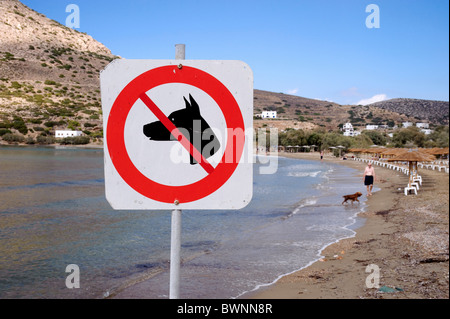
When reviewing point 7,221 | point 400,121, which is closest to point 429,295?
point 7,221

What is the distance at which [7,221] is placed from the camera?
1725cm

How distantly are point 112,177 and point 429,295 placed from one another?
573 cm

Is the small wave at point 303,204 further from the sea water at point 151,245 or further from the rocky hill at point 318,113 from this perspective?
the rocky hill at point 318,113

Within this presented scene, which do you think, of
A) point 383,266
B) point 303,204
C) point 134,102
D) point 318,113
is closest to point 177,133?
point 134,102

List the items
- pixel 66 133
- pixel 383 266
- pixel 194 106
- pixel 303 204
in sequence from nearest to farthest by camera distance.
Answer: pixel 194 106, pixel 383 266, pixel 303 204, pixel 66 133

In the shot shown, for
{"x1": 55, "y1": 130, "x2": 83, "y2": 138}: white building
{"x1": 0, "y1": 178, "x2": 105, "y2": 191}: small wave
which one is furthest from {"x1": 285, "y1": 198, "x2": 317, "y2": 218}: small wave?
{"x1": 55, "y1": 130, "x2": 83, "y2": 138}: white building

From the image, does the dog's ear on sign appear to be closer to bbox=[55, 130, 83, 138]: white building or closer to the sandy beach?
the sandy beach

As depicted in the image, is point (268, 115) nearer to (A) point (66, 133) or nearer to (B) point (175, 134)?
(A) point (66, 133)

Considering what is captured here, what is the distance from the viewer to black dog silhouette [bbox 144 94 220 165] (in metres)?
1.98

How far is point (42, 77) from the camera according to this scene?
7144 centimetres

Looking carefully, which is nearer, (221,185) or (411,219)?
(221,185)

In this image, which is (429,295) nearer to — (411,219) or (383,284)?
(383,284)

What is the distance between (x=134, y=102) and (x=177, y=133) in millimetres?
269

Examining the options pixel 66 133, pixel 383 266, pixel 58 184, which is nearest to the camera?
pixel 383 266
